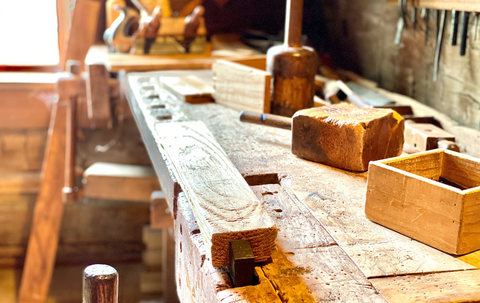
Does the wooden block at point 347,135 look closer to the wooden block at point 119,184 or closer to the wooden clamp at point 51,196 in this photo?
the wooden block at point 119,184

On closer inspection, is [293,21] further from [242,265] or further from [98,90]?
[98,90]

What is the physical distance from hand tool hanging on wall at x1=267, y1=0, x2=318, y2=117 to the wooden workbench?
0.41m

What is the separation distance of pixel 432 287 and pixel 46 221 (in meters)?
3.15

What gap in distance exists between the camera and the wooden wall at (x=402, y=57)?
79.4 inches

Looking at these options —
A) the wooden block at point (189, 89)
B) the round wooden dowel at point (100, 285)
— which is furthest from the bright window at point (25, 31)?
the round wooden dowel at point (100, 285)

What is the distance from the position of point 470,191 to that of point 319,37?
3.14 metres

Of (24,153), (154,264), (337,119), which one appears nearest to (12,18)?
(24,153)

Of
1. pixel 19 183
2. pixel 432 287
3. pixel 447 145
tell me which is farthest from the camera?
pixel 19 183

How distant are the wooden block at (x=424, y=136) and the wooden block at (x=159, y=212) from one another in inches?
61.0

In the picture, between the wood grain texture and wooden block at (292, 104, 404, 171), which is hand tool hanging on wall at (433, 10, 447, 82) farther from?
the wood grain texture

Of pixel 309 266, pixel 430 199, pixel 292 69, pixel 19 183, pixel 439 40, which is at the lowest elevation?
pixel 19 183

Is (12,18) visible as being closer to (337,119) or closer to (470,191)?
(337,119)

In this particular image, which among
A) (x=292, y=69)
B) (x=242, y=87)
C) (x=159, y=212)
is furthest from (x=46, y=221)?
(x=292, y=69)

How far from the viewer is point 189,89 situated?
7.49 feet
